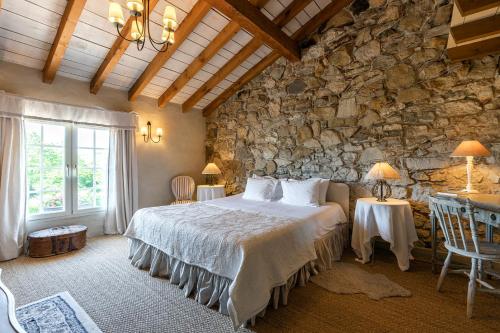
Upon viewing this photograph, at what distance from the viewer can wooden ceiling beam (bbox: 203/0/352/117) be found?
3.48 meters

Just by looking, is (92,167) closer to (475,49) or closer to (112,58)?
(112,58)

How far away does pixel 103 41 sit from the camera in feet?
10.3

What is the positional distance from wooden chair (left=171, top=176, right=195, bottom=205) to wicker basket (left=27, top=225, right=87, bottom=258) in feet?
5.37

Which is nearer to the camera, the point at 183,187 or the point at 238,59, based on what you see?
the point at 238,59

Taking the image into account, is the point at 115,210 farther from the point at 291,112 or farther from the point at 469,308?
the point at 469,308

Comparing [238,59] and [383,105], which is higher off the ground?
[238,59]

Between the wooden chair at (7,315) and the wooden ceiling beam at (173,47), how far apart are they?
9.80 ft

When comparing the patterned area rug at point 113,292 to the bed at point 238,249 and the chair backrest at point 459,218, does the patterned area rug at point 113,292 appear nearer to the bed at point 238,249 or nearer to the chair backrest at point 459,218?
the bed at point 238,249

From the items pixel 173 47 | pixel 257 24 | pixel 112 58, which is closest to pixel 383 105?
pixel 257 24

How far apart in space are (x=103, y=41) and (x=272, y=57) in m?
2.47

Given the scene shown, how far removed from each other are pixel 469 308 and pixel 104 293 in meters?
3.02

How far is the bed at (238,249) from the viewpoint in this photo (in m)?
1.79

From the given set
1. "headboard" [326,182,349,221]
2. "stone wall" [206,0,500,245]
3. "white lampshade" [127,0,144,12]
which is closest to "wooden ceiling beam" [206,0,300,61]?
"stone wall" [206,0,500,245]

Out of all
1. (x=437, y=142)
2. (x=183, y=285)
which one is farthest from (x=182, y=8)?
(x=437, y=142)
